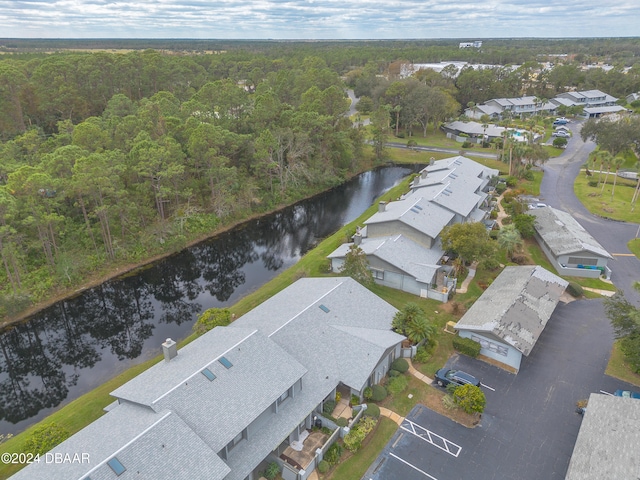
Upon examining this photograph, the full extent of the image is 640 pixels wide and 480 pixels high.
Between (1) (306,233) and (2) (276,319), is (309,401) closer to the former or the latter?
(2) (276,319)

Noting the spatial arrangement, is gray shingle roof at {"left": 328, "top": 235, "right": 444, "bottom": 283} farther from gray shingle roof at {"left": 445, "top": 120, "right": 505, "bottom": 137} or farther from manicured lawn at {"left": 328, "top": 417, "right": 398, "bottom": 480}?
gray shingle roof at {"left": 445, "top": 120, "right": 505, "bottom": 137}

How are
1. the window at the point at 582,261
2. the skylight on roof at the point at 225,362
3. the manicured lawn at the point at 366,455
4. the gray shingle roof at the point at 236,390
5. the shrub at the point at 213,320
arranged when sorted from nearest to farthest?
1. the gray shingle roof at the point at 236,390
2. the manicured lawn at the point at 366,455
3. the skylight on roof at the point at 225,362
4. the shrub at the point at 213,320
5. the window at the point at 582,261

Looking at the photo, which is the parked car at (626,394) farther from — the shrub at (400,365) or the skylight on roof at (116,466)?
the skylight on roof at (116,466)

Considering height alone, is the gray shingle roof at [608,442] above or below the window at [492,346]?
above

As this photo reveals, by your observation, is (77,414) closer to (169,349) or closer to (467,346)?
(169,349)

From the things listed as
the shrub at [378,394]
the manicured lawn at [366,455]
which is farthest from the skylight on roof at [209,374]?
the shrub at [378,394]
